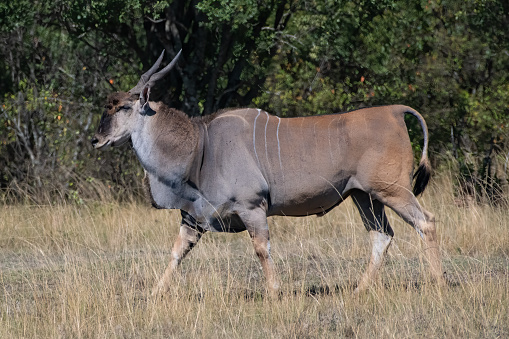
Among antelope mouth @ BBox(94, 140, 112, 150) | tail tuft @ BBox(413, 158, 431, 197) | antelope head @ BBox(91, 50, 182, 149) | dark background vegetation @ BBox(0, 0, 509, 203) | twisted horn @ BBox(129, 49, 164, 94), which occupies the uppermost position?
twisted horn @ BBox(129, 49, 164, 94)

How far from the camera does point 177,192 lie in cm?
570

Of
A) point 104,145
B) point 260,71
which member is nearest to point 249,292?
point 104,145

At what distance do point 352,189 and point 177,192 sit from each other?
1.31 m

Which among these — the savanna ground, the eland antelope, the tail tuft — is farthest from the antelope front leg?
the tail tuft

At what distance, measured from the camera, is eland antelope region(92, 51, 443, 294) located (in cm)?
560

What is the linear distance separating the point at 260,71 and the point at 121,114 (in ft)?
12.4

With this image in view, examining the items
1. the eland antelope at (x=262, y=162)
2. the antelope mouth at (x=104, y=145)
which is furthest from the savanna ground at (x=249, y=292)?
the antelope mouth at (x=104, y=145)

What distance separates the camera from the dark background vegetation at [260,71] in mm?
8977

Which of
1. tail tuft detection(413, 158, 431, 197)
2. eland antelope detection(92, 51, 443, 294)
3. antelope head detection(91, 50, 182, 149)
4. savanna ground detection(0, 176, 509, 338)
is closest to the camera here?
savanna ground detection(0, 176, 509, 338)

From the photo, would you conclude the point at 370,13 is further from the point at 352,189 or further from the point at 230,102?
the point at 352,189

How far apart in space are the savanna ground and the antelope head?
0.93 meters

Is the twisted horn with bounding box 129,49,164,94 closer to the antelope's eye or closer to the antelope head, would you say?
the antelope head

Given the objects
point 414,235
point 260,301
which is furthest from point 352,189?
point 414,235

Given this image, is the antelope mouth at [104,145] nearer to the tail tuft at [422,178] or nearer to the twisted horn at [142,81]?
the twisted horn at [142,81]
